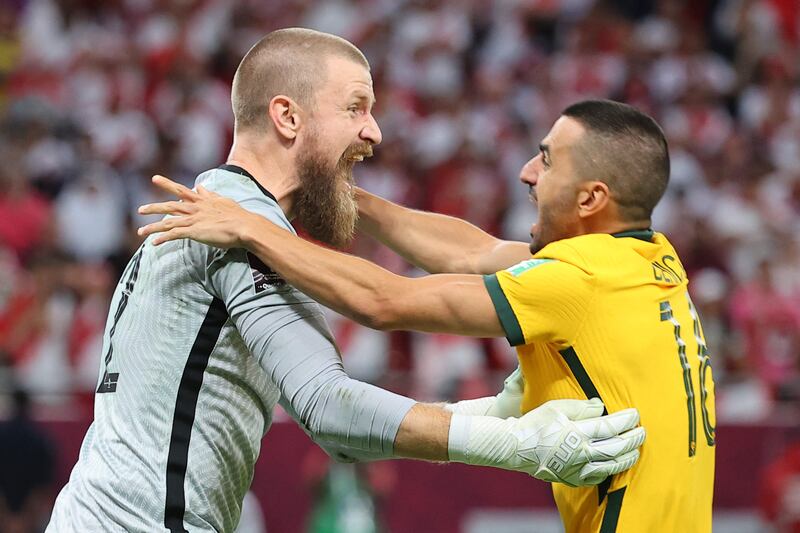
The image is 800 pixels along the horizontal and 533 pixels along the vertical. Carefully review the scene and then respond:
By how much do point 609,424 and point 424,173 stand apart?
8.70 metres

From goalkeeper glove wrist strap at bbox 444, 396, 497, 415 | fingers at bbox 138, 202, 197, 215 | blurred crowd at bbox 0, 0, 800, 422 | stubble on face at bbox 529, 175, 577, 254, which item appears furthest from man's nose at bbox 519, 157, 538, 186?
blurred crowd at bbox 0, 0, 800, 422

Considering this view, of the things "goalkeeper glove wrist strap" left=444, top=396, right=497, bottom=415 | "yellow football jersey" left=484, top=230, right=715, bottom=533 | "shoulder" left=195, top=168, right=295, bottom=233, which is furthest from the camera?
"goalkeeper glove wrist strap" left=444, top=396, right=497, bottom=415

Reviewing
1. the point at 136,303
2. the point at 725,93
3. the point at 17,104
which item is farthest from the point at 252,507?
the point at 725,93

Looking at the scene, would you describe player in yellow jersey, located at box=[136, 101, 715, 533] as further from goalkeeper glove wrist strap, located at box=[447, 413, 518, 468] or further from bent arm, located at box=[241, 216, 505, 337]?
goalkeeper glove wrist strap, located at box=[447, 413, 518, 468]

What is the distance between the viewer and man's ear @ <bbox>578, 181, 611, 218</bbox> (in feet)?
12.9

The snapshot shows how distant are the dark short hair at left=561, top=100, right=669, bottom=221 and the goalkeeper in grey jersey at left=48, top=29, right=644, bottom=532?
0.69 metres

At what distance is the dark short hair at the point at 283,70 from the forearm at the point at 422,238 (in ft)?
3.18

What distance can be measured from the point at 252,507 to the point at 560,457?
627 cm

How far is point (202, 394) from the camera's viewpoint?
367 cm

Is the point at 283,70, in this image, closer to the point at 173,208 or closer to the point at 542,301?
the point at 173,208

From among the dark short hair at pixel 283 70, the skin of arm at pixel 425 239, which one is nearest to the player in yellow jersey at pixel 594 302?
the dark short hair at pixel 283 70

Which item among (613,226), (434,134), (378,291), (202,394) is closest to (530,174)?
(613,226)

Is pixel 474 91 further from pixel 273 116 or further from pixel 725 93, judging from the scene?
pixel 273 116

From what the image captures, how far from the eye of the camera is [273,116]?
3.89 meters
